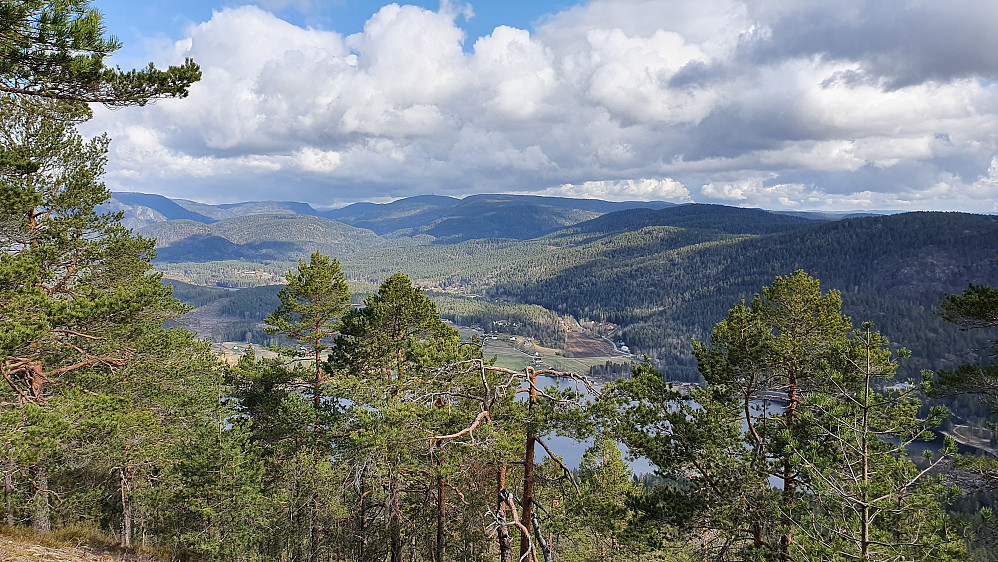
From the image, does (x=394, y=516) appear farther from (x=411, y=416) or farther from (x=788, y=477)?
(x=788, y=477)

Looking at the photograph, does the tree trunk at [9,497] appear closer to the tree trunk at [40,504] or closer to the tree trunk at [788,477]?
the tree trunk at [40,504]

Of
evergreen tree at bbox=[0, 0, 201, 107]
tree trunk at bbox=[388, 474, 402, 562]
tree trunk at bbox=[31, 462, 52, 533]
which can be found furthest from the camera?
tree trunk at bbox=[31, 462, 52, 533]

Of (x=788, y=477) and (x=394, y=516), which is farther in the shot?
(x=394, y=516)

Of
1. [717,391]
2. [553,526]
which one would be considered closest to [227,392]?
[553,526]

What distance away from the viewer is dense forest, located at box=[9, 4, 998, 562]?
9.22 m

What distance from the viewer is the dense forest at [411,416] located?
9219mm

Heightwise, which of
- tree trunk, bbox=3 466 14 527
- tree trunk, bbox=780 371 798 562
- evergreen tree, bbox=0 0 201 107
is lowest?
tree trunk, bbox=3 466 14 527

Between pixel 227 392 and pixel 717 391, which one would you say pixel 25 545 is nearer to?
pixel 227 392

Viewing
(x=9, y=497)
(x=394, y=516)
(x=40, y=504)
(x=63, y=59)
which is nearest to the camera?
(x=63, y=59)

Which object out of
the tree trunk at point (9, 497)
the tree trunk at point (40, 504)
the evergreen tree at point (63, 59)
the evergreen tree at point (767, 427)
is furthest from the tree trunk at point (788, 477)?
the tree trunk at point (9, 497)

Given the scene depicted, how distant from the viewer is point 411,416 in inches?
391

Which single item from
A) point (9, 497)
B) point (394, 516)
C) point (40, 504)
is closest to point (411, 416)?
point (394, 516)

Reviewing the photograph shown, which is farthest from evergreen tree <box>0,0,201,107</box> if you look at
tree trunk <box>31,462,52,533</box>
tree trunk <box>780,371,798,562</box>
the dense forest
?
tree trunk <box>780,371,798,562</box>

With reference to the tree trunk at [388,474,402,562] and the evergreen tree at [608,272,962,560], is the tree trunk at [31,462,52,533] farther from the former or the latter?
the evergreen tree at [608,272,962,560]
